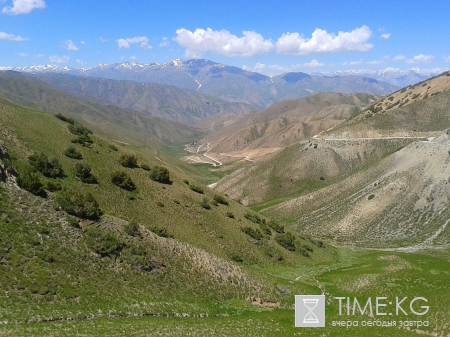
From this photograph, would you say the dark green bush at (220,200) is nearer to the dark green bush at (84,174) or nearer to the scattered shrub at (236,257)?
the scattered shrub at (236,257)

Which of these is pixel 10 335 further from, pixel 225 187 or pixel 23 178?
pixel 225 187

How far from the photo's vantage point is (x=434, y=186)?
72438 millimetres

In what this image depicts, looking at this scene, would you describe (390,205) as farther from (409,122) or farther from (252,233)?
(409,122)

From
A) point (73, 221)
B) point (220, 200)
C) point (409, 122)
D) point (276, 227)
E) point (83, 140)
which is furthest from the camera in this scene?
point (409, 122)

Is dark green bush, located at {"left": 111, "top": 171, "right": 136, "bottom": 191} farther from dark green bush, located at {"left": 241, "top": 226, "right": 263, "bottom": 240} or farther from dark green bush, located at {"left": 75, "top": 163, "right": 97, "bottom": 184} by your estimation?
dark green bush, located at {"left": 241, "top": 226, "right": 263, "bottom": 240}

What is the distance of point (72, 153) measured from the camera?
47.3 metres

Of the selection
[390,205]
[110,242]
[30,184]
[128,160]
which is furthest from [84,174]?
[390,205]

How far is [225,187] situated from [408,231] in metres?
72.5

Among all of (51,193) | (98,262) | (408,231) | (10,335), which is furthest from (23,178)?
(408,231)

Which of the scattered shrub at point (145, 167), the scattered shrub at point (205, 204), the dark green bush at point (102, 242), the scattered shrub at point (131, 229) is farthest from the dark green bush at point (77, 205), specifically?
the scattered shrub at point (145, 167)

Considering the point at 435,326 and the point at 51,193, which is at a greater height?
the point at 51,193

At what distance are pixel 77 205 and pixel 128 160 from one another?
845 inches

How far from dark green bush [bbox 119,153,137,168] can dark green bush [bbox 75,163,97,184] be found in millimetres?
8673

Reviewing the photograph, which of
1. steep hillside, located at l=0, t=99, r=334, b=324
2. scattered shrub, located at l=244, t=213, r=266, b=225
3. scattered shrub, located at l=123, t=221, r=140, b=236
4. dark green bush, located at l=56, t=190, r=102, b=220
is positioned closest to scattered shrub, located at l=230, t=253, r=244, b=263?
steep hillside, located at l=0, t=99, r=334, b=324
